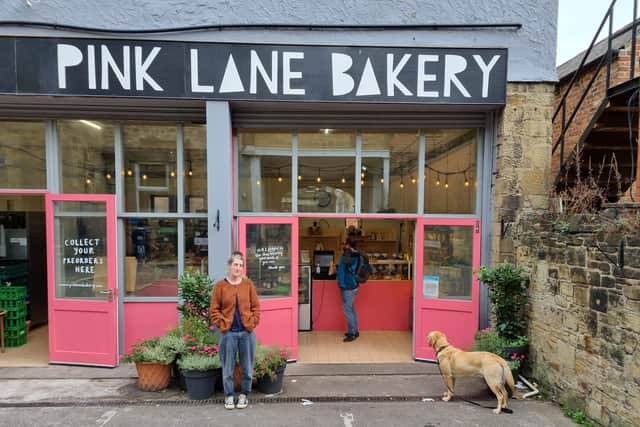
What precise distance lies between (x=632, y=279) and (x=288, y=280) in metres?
4.02

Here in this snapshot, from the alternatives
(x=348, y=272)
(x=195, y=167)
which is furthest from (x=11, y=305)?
(x=348, y=272)

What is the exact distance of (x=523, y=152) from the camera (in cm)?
510

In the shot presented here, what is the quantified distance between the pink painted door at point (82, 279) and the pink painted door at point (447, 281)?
4563 mm

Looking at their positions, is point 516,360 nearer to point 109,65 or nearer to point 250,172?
point 250,172

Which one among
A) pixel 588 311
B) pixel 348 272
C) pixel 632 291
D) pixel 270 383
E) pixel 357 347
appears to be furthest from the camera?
pixel 348 272

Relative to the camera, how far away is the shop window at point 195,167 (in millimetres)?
5418

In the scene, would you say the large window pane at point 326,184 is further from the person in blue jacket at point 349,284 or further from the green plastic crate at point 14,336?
the green plastic crate at point 14,336

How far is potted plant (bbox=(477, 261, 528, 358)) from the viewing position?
4.61 metres

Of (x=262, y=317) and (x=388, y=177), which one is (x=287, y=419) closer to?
(x=262, y=317)

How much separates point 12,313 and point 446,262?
280 inches

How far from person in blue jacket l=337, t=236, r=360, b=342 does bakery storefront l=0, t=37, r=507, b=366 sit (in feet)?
3.71

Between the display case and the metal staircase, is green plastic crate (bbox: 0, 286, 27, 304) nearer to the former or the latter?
the display case

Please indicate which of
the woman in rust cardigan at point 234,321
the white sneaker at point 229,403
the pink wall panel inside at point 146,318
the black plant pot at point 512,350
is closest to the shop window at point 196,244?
the pink wall panel inside at point 146,318

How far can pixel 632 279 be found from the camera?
129 inches
